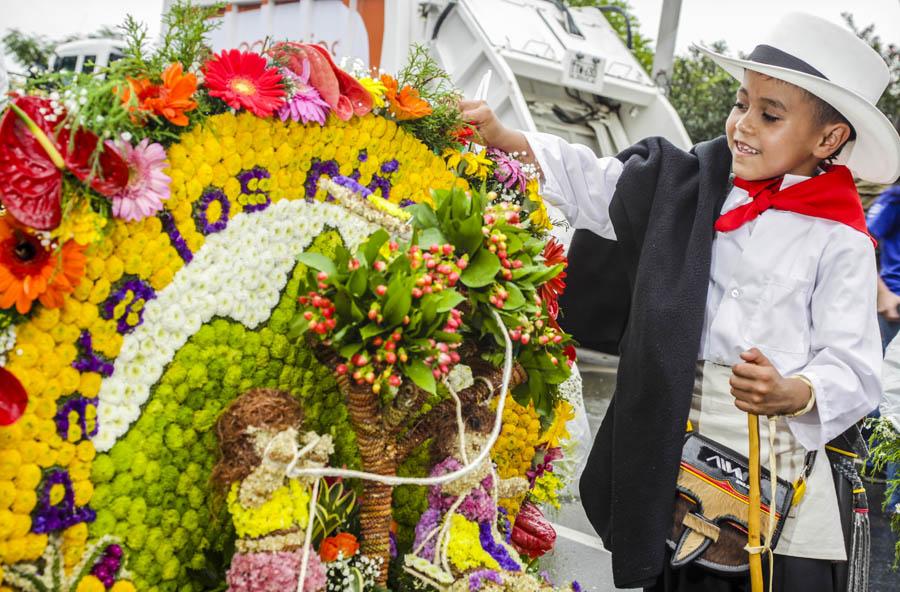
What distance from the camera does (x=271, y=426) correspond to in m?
1.50

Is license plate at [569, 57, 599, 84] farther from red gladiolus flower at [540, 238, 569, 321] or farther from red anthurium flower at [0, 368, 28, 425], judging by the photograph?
red anthurium flower at [0, 368, 28, 425]

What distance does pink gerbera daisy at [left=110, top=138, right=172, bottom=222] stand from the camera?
1.38m

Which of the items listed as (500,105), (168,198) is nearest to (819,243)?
(168,198)

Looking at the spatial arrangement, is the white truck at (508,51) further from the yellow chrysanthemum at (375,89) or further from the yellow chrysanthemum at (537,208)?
the yellow chrysanthemum at (375,89)

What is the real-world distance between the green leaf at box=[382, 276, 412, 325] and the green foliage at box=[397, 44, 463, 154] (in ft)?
2.19

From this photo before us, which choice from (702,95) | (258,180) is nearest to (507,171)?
(258,180)

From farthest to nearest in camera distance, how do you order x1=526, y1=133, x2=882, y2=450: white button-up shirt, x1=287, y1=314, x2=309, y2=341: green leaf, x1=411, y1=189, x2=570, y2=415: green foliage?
x1=526, y1=133, x2=882, y2=450: white button-up shirt, x1=411, y1=189, x2=570, y2=415: green foliage, x1=287, y1=314, x2=309, y2=341: green leaf

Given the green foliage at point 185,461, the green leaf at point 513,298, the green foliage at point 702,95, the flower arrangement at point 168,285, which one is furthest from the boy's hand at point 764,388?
the green foliage at point 702,95

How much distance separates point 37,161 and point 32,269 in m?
0.18

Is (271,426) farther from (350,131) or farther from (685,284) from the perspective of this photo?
(685,284)

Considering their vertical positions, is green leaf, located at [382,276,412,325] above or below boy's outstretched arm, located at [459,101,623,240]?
below

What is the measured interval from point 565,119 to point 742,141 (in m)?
4.67

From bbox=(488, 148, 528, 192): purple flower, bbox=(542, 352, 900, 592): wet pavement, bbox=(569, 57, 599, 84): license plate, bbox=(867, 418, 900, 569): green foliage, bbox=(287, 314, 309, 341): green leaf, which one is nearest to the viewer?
bbox=(287, 314, 309, 341): green leaf

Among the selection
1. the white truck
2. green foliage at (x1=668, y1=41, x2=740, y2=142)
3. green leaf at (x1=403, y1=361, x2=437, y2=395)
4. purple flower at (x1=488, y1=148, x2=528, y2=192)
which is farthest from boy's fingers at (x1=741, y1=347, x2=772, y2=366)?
green foliage at (x1=668, y1=41, x2=740, y2=142)
